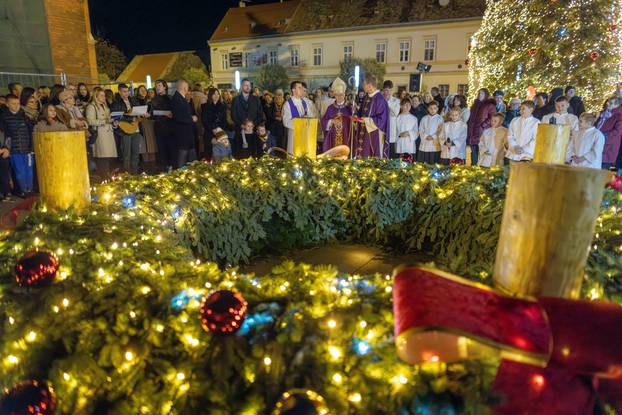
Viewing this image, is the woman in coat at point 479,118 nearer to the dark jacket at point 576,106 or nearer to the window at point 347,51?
the dark jacket at point 576,106

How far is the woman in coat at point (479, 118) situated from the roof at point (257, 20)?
34.3 m

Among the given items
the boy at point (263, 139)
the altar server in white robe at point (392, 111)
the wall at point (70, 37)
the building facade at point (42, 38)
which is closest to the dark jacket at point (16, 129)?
the boy at point (263, 139)

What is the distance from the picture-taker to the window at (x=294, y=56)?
4003 centimetres

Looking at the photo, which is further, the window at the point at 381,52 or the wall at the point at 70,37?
the window at the point at 381,52

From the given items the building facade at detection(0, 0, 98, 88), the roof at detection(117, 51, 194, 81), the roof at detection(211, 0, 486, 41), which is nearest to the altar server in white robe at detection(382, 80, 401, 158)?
the building facade at detection(0, 0, 98, 88)

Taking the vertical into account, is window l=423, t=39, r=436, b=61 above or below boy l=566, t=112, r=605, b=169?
above

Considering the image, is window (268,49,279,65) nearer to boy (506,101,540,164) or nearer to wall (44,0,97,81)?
wall (44,0,97,81)

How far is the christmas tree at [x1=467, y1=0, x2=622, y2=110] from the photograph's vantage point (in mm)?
10953

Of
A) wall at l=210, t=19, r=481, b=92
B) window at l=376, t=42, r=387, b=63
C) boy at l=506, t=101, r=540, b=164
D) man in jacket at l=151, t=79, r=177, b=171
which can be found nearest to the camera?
boy at l=506, t=101, r=540, b=164

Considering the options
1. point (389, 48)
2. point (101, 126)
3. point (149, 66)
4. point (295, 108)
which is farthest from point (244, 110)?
point (149, 66)

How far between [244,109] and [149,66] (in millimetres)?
49653

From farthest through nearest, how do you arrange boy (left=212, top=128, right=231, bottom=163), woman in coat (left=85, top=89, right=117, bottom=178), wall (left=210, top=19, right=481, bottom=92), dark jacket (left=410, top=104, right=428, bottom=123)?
wall (left=210, top=19, right=481, bottom=92), dark jacket (left=410, top=104, right=428, bottom=123), boy (left=212, top=128, right=231, bottom=163), woman in coat (left=85, top=89, right=117, bottom=178)

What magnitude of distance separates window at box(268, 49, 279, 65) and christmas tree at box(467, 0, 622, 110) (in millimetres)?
30661

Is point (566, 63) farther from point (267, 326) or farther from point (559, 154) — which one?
point (267, 326)
